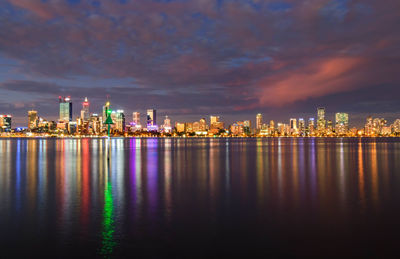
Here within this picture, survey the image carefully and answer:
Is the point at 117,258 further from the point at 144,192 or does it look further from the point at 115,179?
the point at 115,179

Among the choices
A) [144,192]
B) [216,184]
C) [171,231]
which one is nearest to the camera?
[171,231]

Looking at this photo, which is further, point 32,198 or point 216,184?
point 216,184

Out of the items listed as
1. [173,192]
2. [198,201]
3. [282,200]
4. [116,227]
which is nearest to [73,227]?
[116,227]

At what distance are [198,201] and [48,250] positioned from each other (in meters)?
9.97

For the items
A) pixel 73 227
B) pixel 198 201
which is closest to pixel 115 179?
pixel 198 201

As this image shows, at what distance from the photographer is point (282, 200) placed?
2011 centimetres

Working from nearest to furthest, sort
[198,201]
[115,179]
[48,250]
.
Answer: [48,250]
[198,201]
[115,179]

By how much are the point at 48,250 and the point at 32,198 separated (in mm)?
10719

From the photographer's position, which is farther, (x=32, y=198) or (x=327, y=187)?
(x=327, y=187)

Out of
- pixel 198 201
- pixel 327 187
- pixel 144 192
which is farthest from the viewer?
pixel 327 187

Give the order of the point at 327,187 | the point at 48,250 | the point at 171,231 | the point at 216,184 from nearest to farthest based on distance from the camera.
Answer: the point at 48,250
the point at 171,231
the point at 327,187
the point at 216,184

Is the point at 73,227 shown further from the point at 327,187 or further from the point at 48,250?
the point at 327,187

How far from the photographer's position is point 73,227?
46.5 feet

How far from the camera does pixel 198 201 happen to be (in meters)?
20.0
